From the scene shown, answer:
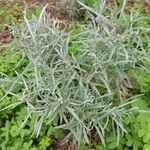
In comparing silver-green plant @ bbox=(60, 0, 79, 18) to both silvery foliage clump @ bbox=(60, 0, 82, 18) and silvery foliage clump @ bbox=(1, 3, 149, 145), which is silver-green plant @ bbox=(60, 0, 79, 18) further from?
silvery foliage clump @ bbox=(1, 3, 149, 145)

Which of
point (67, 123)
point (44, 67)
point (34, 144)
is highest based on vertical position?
point (44, 67)

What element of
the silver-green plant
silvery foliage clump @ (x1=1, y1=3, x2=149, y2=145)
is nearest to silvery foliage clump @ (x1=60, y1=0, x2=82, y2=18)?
the silver-green plant

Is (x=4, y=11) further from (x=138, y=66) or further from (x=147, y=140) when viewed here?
(x=147, y=140)

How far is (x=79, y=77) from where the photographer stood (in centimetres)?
290

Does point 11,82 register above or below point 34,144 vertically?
above

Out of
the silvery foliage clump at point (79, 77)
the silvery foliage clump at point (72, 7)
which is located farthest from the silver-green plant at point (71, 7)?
the silvery foliage clump at point (79, 77)

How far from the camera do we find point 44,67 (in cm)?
289

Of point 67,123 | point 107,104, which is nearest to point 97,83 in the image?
point 107,104

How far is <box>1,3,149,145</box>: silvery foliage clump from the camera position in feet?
9.24

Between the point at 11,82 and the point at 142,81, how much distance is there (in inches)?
38.5

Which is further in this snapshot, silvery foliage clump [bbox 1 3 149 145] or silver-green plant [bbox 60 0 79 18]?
silver-green plant [bbox 60 0 79 18]

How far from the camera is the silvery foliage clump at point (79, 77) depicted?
9.24 ft

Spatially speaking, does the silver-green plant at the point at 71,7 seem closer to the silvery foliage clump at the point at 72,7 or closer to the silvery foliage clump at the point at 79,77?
the silvery foliage clump at the point at 72,7

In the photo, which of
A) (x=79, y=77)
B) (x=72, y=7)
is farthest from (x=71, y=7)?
(x=79, y=77)
